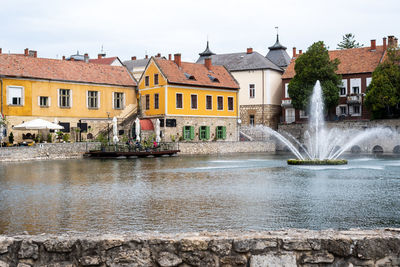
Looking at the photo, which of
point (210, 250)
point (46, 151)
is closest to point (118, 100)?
point (46, 151)

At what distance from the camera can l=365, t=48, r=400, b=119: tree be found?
159ft

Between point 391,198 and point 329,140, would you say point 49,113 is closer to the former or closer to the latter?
point 329,140

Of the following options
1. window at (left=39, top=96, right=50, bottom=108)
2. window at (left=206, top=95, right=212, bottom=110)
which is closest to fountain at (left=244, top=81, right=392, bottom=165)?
window at (left=206, top=95, right=212, bottom=110)

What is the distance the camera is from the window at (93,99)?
1956 inches

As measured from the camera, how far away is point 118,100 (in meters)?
52.6

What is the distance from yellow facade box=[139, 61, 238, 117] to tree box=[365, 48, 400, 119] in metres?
15.3

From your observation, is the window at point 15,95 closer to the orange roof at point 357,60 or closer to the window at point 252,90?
the window at point 252,90

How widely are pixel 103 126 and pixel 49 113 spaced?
18.7 ft

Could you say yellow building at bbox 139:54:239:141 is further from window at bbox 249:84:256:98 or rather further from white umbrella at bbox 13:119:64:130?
white umbrella at bbox 13:119:64:130

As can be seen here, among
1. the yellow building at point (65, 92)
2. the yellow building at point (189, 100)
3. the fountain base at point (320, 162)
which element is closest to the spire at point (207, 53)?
the yellow building at point (189, 100)

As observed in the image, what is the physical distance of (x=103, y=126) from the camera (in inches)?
1978

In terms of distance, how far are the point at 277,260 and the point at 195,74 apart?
49.2 metres

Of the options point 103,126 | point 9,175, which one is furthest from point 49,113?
point 9,175

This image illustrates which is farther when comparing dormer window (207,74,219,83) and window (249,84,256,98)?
window (249,84,256,98)
